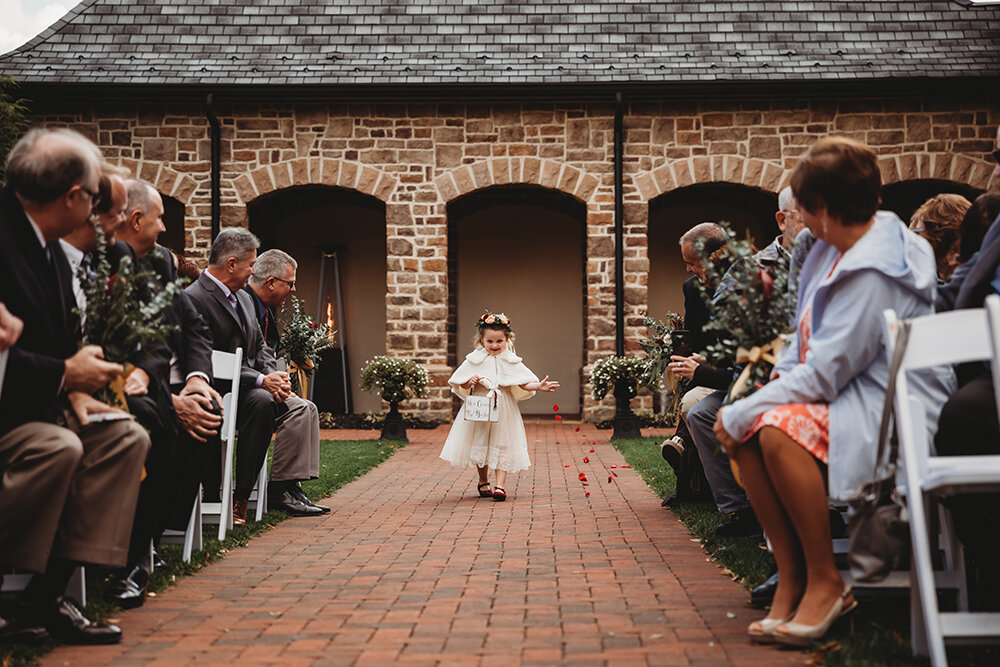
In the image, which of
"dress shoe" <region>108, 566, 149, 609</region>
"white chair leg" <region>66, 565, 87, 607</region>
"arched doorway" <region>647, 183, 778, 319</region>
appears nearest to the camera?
"white chair leg" <region>66, 565, 87, 607</region>

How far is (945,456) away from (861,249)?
2.33 ft

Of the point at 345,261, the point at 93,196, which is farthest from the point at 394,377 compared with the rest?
the point at 93,196

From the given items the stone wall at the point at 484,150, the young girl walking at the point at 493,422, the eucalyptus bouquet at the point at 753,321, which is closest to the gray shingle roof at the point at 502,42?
the stone wall at the point at 484,150

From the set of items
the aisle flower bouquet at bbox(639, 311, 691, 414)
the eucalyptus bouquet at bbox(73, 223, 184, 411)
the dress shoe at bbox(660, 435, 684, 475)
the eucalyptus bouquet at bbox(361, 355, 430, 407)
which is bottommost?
the dress shoe at bbox(660, 435, 684, 475)

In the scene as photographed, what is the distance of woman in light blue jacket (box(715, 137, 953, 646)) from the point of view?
3338 millimetres

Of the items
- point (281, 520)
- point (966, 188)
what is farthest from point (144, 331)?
point (966, 188)

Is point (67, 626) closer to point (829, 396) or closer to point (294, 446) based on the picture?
point (829, 396)

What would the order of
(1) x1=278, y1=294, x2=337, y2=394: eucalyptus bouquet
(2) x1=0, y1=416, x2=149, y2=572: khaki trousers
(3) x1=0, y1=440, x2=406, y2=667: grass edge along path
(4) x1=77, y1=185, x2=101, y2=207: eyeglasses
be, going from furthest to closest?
(1) x1=278, y1=294, x2=337, y2=394: eucalyptus bouquet
(4) x1=77, y1=185, x2=101, y2=207: eyeglasses
(3) x1=0, y1=440, x2=406, y2=667: grass edge along path
(2) x1=0, y1=416, x2=149, y2=572: khaki trousers

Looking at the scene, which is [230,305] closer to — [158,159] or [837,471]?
[837,471]

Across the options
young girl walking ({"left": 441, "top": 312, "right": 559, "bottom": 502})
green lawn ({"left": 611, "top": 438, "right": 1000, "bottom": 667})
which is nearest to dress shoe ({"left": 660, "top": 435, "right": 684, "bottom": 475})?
green lawn ({"left": 611, "top": 438, "right": 1000, "bottom": 667})

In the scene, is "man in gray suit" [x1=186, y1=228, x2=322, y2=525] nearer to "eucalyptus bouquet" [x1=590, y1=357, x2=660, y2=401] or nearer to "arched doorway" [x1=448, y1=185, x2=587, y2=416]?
"eucalyptus bouquet" [x1=590, y1=357, x2=660, y2=401]

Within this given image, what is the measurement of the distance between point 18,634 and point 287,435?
10.9 ft

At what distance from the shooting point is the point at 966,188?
13.9m

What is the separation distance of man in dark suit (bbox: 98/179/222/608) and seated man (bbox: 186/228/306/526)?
72 cm
